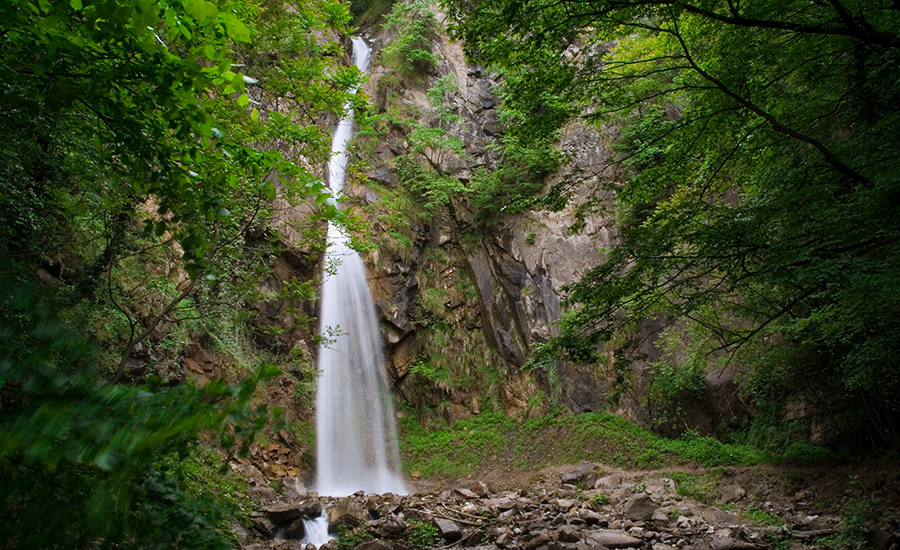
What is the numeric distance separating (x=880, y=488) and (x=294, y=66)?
1032cm

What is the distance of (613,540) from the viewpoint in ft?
22.2

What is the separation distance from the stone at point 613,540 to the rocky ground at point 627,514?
0.05 ft

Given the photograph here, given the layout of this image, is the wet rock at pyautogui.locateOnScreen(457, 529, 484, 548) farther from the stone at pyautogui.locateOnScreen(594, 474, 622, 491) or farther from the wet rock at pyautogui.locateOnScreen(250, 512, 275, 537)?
the stone at pyautogui.locateOnScreen(594, 474, 622, 491)

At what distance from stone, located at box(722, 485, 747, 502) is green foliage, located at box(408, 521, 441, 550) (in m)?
5.56

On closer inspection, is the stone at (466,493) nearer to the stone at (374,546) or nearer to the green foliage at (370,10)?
the stone at (374,546)

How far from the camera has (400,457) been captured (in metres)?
14.5

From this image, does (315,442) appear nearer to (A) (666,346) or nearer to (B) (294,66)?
(A) (666,346)

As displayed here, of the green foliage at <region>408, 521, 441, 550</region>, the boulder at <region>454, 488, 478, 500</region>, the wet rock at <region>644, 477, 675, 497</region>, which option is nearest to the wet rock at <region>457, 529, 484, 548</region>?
the green foliage at <region>408, 521, 441, 550</region>

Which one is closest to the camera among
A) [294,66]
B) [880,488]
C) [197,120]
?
[197,120]

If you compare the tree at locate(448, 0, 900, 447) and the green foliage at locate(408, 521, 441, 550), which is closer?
the tree at locate(448, 0, 900, 447)

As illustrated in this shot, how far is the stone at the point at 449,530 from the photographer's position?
751 centimetres

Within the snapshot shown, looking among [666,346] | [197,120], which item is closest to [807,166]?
[197,120]

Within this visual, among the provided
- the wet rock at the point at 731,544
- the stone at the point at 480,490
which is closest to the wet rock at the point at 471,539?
the wet rock at the point at 731,544

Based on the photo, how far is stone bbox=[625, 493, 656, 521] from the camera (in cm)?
813
